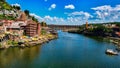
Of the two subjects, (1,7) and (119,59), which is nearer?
(119,59)

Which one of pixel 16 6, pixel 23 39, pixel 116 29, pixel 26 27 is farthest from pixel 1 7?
pixel 116 29

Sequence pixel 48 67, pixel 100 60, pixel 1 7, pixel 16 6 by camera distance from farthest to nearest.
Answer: pixel 16 6 → pixel 1 7 → pixel 100 60 → pixel 48 67

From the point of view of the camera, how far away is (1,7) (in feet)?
493

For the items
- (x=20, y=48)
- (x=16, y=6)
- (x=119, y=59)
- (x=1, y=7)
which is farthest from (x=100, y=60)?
(x=16, y=6)

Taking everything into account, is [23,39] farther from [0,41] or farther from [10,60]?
[10,60]

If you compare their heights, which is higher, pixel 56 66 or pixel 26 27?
pixel 26 27

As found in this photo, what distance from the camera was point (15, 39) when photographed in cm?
9538

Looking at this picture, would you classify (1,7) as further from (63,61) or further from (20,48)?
(63,61)

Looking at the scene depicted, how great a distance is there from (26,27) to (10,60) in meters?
51.0

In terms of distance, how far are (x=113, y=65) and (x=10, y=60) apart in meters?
28.2

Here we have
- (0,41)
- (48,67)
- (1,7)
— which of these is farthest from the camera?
(1,7)

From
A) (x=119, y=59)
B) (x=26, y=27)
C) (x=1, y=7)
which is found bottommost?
(x=119, y=59)

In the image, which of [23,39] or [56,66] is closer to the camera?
[56,66]

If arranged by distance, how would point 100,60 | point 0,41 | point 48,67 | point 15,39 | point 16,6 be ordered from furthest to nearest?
point 16,6 → point 15,39 → point 0,41 → point 100,60 → point 48,67
